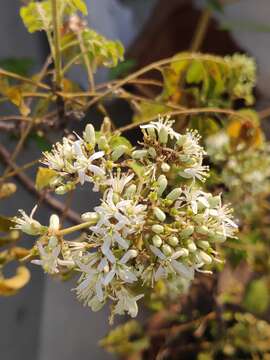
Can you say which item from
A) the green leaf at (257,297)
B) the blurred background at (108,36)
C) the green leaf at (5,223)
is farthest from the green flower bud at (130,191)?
the green leaf at (257,297)

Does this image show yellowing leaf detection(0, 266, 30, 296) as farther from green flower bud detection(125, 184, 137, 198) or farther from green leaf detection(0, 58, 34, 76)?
green leaf detection(0, 58, 34, 76)

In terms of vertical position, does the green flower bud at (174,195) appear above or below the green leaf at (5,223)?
below

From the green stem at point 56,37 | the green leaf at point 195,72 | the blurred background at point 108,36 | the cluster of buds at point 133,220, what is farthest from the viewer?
the blurred background at point 108,36

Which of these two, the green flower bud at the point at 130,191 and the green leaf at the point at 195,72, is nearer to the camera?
the green flower bud at the point at 130,191

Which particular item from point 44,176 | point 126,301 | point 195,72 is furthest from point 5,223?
point 195,72

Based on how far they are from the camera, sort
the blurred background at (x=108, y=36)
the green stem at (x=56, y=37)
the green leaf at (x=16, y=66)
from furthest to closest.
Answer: the blurred background at (x=108, y=36) → the green leaf at (x=16, y=66) → the green stem at (x=56, y=37)

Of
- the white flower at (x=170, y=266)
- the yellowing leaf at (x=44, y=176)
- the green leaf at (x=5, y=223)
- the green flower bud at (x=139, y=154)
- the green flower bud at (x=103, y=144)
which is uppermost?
the green flower bud at (x=103, y=144)

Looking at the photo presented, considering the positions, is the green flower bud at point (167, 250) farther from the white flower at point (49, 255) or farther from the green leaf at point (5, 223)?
the green leaf at point (5, 223)

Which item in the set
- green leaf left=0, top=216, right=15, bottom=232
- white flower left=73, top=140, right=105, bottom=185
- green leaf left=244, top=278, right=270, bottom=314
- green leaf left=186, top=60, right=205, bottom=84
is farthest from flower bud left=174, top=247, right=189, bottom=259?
green leaf left=244, top=278, right=270, bottom=314

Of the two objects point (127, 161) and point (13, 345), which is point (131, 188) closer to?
point (127, 161)
